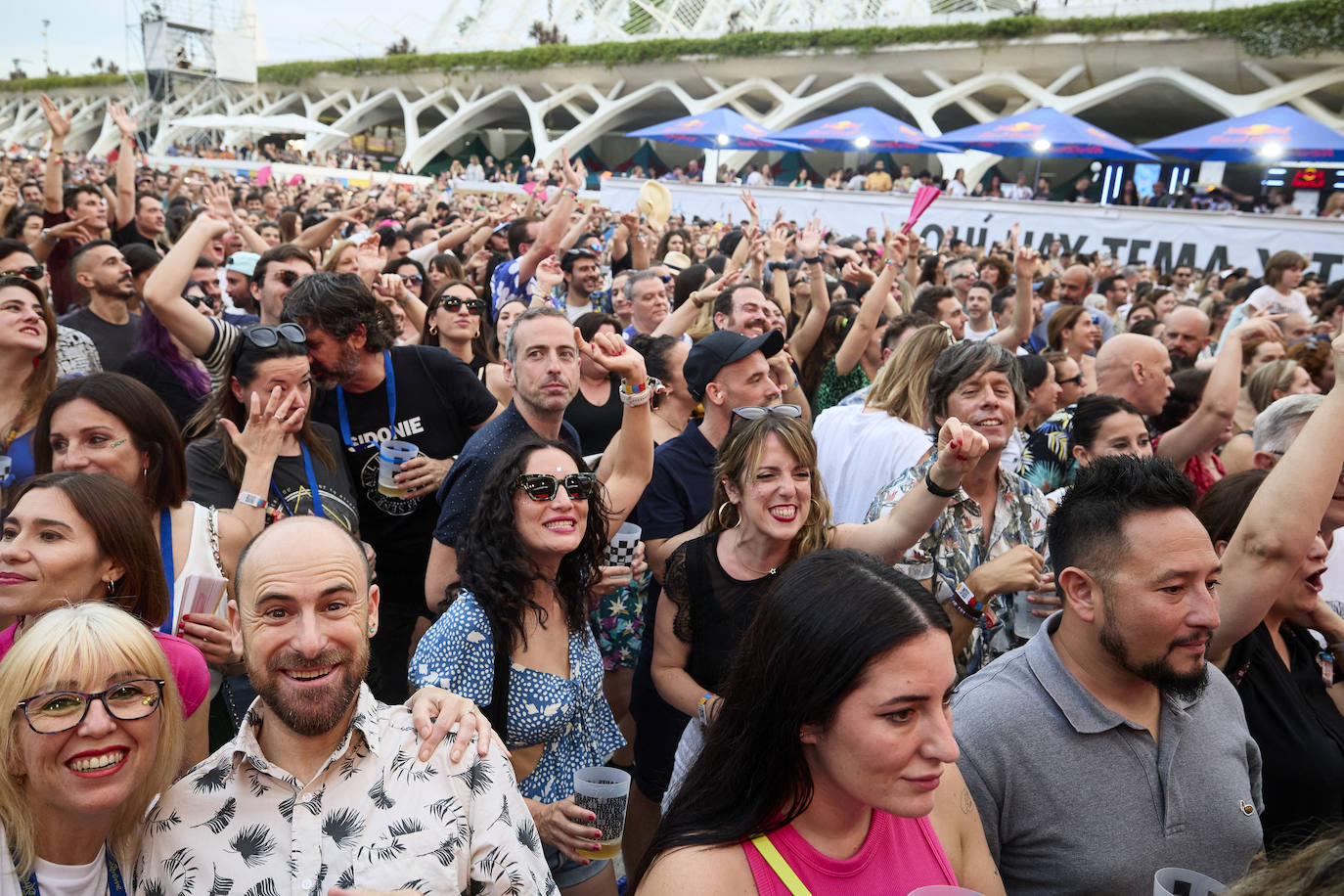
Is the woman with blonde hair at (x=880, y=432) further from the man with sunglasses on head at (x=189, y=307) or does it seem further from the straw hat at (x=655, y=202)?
the straw hat at (x=655, y=202)

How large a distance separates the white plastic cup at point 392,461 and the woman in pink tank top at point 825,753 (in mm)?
2195

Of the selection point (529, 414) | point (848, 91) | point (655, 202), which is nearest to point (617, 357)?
point (529, 414)

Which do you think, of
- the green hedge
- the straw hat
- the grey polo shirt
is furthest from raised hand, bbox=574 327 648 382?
the green hedge

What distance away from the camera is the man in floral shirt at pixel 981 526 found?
2.90 metres

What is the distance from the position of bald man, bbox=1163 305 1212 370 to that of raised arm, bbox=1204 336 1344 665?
4.94 metres

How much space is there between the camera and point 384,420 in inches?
156

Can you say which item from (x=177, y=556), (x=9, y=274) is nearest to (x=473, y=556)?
(x=177, y=556)

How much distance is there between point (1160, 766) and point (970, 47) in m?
34.9

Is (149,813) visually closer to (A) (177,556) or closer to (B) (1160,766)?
(A) (177,556)

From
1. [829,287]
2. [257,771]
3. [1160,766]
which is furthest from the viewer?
[829,287]

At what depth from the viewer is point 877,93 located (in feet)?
125

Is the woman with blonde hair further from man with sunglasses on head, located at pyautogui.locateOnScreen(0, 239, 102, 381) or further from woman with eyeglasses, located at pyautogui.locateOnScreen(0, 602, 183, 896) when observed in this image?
man with sunglasses on head, located at pyautogui.locateOnScreen(0, 239, 102, 381)

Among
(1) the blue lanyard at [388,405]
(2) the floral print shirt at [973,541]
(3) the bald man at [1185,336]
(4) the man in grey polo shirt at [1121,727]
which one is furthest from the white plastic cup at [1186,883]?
(3) the bald man at [1185,336]

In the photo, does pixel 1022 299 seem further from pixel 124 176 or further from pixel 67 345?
pixel 124 176
